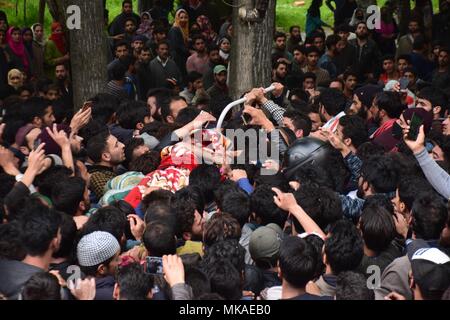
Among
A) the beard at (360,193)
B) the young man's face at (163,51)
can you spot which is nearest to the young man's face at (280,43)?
the young man's face at (163,51)

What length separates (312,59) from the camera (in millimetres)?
13633

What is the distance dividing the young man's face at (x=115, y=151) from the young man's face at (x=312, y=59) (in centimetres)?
598

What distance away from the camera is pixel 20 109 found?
9.62 meters

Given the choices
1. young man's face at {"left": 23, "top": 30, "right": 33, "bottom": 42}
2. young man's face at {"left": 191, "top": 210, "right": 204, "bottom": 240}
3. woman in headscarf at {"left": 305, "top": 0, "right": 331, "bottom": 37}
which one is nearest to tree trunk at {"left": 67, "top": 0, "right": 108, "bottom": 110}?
young man's face at {"left": 23, "top": 30, "right": 33, "bottom": 42}

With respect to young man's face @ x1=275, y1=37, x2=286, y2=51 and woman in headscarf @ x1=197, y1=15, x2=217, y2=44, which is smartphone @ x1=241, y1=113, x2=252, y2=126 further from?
woman in headscarf @ x1=197, y1=15, x2=217, y2=44

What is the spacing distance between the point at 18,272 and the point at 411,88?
7888 millimetres

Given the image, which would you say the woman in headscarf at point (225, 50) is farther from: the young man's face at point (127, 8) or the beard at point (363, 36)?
the young man's face at point (127, 8)

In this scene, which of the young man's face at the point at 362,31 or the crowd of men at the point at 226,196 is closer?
the crowd of men at the point at 226,196

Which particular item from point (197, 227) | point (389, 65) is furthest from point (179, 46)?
point (197, 227)

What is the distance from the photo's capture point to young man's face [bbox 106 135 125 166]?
26.7 ft

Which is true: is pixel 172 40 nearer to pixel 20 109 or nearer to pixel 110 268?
pixel 20 109

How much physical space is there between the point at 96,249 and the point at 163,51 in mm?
7925

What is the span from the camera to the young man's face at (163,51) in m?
13.3

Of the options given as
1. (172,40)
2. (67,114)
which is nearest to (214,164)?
(67,114)
